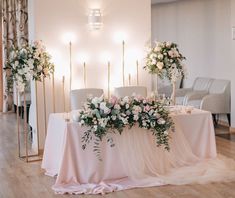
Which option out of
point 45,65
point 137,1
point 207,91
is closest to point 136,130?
point 45,65

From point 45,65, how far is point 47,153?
1206 millimetres

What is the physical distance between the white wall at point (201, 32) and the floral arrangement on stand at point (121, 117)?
11.0 feet

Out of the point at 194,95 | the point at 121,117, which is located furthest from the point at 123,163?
the point at 194,95

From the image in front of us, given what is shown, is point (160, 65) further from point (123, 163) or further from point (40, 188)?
point (40, 188)

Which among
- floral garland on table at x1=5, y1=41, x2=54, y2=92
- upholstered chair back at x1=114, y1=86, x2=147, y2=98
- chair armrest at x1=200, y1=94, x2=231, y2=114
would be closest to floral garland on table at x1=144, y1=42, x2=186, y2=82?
upholstered chair back at x1=114, y1=86, x2=147, y2=98

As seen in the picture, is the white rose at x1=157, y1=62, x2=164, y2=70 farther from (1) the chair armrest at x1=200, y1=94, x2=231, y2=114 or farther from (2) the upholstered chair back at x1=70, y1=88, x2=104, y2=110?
(1) the chair armrest at x1=200, y1=94, x2=231, y2=114

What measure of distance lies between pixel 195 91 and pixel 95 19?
10.8 feet

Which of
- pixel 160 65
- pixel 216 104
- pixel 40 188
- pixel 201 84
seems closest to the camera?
pixel 40 188

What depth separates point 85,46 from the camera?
6.80 m

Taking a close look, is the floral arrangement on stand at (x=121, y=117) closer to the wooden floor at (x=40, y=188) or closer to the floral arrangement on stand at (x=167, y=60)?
the wooden floor at (x=40, y=188)

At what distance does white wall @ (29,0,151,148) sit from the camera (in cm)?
652

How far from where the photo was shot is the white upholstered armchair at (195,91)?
28.7 feet

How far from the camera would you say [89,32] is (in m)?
6.80

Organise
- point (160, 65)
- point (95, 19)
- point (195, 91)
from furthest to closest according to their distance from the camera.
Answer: point (195, 91), point (95, 19), point (160, 65)
